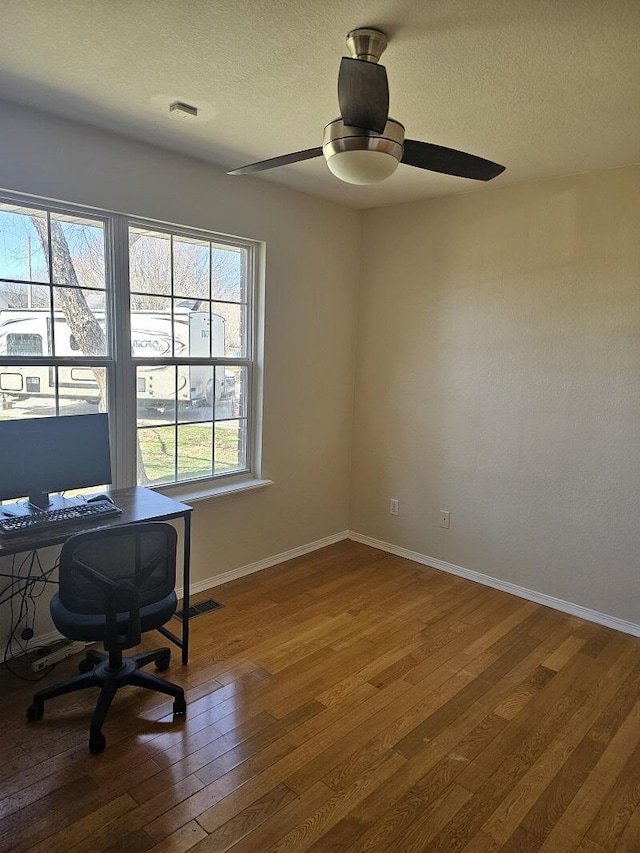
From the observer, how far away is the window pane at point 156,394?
10.2 feet

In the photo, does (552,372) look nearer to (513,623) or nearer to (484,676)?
(513,623)

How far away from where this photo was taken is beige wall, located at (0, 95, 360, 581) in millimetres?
2613

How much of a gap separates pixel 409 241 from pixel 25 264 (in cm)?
246

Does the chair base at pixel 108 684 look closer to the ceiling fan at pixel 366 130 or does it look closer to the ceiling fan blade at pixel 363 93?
the ceiling fan at pixel 366 130

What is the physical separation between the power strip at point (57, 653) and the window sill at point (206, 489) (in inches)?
34.8

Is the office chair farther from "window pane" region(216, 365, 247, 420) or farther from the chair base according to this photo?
"window pane" region(216, 365, 247, 420)

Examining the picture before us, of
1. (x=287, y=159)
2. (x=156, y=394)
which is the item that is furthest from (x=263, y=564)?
(x=287, y=159)

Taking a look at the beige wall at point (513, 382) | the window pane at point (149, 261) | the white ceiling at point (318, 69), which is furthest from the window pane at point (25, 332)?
the beige wall at point (513, 382)

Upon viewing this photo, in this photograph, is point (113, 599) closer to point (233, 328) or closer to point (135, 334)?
point (135, 334)

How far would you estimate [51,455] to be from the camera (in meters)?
2.47

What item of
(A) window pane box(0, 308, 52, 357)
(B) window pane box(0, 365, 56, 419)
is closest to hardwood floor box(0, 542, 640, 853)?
(B) window pane box(0, 365, 56, 419)

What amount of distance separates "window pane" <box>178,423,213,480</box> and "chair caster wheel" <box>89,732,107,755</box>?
1.53 meters

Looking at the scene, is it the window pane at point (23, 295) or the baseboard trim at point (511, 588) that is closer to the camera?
the window pane at point (23, 295)

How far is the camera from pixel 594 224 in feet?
10.2
